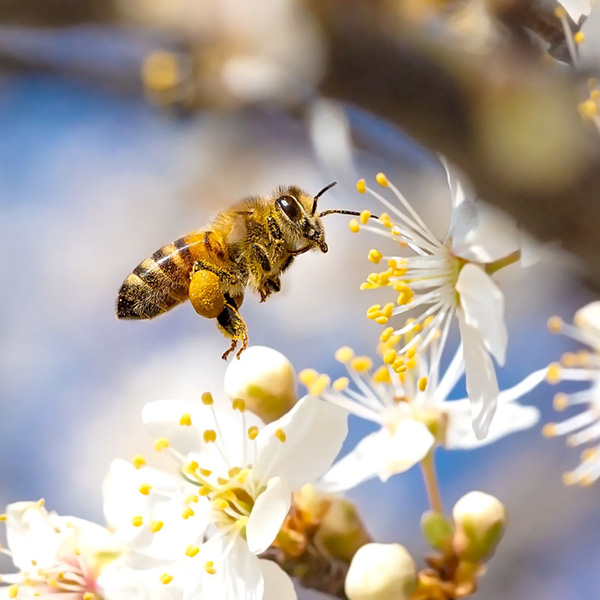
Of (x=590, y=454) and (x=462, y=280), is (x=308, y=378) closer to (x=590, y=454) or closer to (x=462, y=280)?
(x=462, y=280)

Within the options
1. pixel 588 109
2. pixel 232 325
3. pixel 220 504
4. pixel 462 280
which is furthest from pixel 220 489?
pixel 588 109

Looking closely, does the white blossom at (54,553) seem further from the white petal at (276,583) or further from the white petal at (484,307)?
the white petal at (484,307)

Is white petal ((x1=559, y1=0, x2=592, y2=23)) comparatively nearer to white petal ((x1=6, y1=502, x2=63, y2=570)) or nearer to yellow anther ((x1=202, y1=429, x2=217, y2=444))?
yellow anther ((x1=202, y1=429, x2=217, y2=444))

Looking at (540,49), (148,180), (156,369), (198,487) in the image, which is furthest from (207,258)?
(148,180)

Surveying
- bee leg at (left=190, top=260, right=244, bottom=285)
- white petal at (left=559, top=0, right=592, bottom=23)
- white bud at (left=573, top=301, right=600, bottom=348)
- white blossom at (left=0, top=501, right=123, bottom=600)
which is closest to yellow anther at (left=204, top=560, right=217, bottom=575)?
white blossom at (left=0, top=501, right=123, bottom=600)

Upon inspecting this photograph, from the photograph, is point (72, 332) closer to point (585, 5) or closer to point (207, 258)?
point (207, 258)

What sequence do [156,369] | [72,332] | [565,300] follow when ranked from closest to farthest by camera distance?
[565,300] → [156,369] → [72,332]

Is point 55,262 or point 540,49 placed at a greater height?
point 540,49
